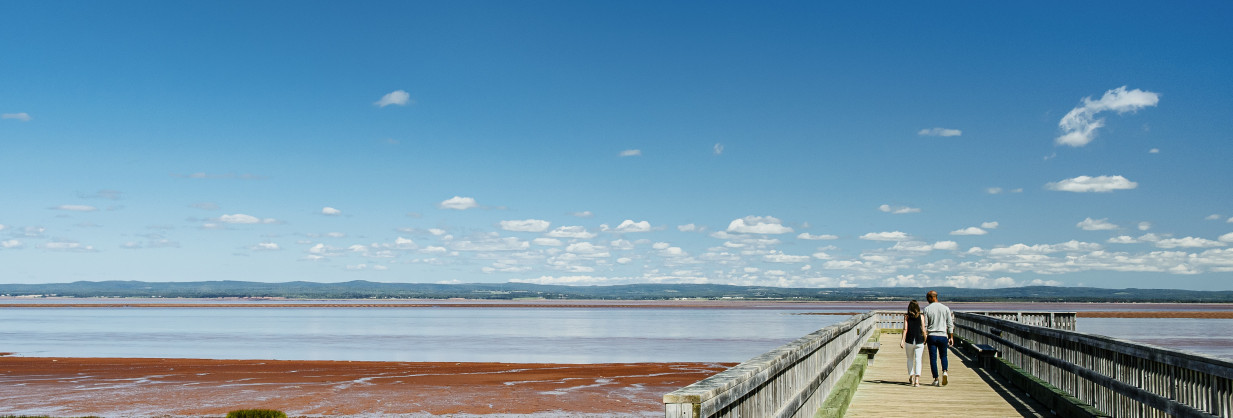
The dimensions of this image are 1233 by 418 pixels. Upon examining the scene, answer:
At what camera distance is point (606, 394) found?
31.2 m

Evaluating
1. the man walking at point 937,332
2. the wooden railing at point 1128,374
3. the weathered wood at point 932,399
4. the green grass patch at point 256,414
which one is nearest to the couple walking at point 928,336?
the man walking at point 937,332

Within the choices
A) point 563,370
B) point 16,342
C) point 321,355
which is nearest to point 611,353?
point 563,370

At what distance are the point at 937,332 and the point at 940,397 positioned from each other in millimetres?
2440

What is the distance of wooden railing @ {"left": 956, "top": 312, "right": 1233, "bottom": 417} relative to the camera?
760 cm

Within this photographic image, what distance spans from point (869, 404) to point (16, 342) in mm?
66032

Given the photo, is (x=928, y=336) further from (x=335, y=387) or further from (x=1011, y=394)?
(x=335, y=387)

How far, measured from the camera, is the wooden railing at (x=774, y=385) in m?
5.08

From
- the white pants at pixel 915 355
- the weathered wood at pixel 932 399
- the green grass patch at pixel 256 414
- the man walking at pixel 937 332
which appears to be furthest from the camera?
the man walking at pixel 937 332

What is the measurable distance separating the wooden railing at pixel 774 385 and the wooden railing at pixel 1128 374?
2974 mm

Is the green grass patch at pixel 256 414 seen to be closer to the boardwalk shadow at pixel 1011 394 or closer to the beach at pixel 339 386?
the boardwalk shadow at pixel 1011 394

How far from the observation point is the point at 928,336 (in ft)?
58.2

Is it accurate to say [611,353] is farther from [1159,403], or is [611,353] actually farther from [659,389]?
[1159,403]

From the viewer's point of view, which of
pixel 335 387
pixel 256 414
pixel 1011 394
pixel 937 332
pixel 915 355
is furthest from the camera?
pixel 335 387

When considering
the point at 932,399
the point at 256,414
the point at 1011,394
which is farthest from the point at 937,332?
the point at 256,414
